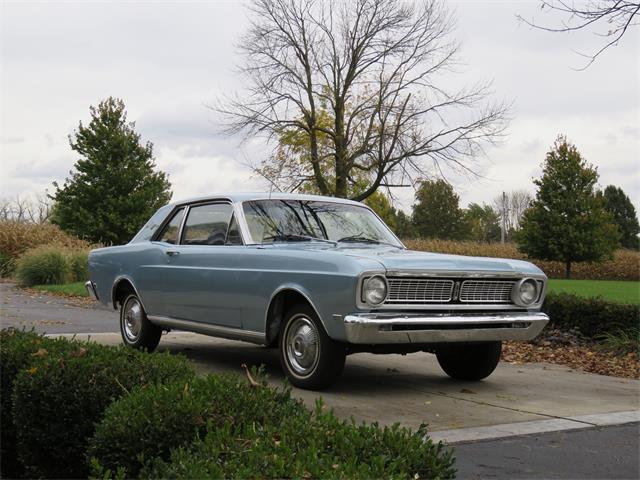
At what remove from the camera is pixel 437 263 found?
6508 millimetres

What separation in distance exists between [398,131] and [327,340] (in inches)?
921

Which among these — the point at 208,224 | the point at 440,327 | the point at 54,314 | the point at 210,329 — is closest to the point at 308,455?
the point at 440,327

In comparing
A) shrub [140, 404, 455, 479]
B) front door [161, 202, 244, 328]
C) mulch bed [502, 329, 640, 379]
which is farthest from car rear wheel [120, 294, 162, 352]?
shrub [140, 404, 455, 479]

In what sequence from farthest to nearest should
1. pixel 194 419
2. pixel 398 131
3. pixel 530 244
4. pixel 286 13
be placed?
pixel 530 244, pixel 286 13, pixel 398 131, pixel 194 419

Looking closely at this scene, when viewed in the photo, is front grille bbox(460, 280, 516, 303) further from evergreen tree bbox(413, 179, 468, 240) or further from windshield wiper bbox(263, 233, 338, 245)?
evergreen tree bbox(413, 179, 468, 240)

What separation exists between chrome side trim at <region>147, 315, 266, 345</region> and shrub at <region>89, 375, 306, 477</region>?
3.50m

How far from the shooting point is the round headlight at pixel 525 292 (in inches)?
275

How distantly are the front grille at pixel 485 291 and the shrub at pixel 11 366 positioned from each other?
10.5 ft

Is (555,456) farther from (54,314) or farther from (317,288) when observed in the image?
(54,314)

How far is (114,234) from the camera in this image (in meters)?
36.7

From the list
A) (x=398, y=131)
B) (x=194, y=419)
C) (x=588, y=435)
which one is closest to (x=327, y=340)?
(x=588, y=435)

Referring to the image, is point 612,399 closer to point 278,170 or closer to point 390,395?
point 390,395

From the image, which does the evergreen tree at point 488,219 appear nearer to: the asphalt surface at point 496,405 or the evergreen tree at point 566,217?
the evergreen tree at point 566,217

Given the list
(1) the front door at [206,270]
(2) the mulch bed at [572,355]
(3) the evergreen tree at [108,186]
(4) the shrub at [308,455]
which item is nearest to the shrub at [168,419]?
(4) the shrub at [308,455]
